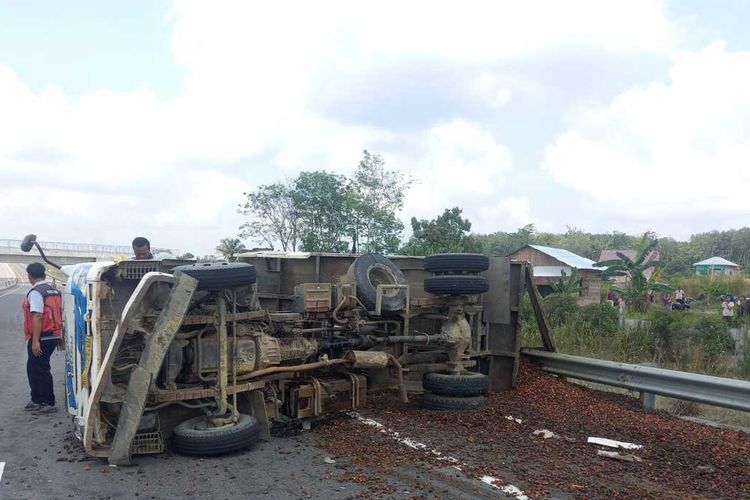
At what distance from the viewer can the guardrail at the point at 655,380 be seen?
5.45m

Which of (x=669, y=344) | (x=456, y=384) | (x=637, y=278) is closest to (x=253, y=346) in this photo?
(x=456, y=384)

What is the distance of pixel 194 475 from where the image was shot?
4.59 metres

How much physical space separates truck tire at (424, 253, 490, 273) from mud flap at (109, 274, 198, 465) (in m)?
3.15

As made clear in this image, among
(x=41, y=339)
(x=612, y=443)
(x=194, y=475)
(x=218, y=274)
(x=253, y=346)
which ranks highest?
(x=218, y=274)

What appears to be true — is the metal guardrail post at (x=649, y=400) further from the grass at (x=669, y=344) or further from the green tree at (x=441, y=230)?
the green tree at (x=441, y=230)

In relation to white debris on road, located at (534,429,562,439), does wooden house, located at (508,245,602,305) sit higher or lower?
higher

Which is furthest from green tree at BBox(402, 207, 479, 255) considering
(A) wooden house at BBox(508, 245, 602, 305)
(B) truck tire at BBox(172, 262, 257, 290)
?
(B) truck tire at BBox(172, 262, 257, 290)

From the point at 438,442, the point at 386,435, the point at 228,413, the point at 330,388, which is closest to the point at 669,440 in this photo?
the point at 438,442

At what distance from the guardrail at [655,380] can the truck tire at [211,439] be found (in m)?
4.09

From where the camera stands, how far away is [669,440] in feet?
17.3

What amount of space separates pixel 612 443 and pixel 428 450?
161 centimetres

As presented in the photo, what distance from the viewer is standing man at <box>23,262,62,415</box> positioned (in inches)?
265

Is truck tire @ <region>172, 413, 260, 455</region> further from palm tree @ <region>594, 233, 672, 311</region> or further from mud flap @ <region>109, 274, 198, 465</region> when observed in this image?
palm tree @ <region>594, 233, 672, 311</region>

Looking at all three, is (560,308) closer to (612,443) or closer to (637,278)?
(637,278)
